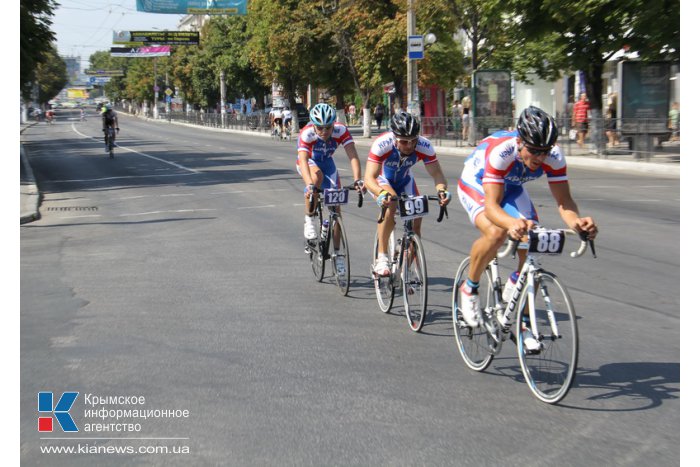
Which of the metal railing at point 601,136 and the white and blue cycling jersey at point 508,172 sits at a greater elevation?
the white and blue cycling jersey at point 508,172

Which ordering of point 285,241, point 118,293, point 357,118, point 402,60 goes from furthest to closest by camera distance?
point 357,118
point 402,60
point 285,241
point 118,293

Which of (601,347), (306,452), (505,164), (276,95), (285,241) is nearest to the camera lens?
(306,452)

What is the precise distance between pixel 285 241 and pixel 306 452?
28.1ft

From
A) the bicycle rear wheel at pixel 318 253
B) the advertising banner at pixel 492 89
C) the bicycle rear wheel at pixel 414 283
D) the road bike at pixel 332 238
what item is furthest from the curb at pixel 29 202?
the advertising banner at pixel 492 89

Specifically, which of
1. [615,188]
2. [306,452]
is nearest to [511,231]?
[306,452]

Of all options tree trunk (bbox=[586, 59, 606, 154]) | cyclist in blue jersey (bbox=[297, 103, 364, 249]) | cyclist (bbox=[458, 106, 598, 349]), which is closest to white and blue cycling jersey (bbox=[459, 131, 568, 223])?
cyclist (bbox=[458, 106, 598, 349])

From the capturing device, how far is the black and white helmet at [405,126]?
7.44 metres

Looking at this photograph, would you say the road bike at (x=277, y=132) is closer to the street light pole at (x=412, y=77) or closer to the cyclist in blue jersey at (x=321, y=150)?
the street light pole at (x=412, y=77)

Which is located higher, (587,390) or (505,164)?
(505,164)

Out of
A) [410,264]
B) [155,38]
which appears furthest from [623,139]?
[155,38]

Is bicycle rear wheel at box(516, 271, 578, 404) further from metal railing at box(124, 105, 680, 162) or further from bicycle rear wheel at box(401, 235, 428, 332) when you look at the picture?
metal railing at box(124, 105, 680, 162)

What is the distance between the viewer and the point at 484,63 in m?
42.8

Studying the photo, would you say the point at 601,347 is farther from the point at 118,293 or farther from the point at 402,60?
the point at 402,60

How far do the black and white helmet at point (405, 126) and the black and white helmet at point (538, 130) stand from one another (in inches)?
79.1
